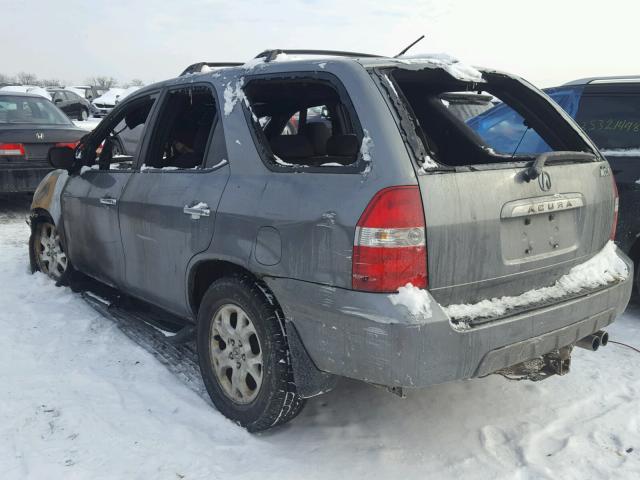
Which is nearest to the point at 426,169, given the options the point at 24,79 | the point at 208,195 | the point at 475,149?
the point at 208,195

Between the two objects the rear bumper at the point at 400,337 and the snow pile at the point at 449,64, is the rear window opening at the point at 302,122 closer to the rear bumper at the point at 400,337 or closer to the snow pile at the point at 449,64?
the snow pile at the point at 449,64

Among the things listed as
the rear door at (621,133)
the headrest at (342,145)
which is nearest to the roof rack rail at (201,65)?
the headrest at (342,145)

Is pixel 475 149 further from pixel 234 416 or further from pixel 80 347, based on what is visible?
pixel 80 347

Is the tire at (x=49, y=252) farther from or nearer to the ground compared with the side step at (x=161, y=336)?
farther from the ground

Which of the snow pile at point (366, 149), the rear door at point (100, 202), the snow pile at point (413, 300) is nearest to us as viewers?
the snow pile at point (413, 300)

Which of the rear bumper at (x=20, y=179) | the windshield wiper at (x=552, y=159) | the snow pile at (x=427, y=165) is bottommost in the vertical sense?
the rear bumper at (x=20, y=179)

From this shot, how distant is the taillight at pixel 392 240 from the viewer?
7.32 ft

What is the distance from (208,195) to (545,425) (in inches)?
81.8

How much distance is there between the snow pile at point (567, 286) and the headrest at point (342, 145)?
114 cm

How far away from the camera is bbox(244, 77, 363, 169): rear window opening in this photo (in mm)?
2904

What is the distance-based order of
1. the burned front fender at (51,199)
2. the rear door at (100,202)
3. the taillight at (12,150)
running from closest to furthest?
the rear door at (100,202)
the burned front fender at (51,199)
the taillight at (12,150)

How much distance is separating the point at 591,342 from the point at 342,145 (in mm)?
1726

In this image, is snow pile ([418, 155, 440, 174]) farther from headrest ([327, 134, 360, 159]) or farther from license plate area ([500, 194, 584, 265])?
headrest ([327, 134, 360, 159])

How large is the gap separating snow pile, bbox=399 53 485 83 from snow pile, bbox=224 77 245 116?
32.3 inches
